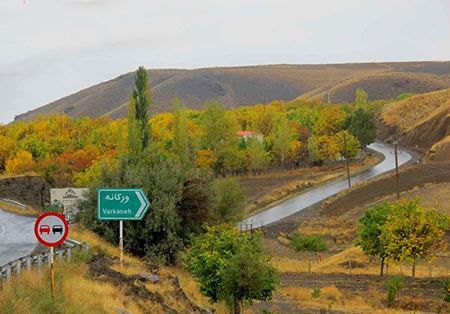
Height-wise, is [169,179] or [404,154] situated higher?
[169,179]

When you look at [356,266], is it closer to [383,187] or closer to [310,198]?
[383,187]

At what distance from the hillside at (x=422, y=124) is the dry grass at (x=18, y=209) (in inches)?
2578

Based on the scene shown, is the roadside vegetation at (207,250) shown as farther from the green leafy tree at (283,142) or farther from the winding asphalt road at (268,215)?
the green leafy tree at (283,142)

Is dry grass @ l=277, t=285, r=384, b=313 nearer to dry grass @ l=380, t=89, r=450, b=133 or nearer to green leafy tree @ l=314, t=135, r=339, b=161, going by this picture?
green leafy tree @ l=314, t=135, r=339, b=161

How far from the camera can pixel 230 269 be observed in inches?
757

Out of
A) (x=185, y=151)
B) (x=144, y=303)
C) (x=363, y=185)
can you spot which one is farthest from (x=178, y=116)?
(x=144, y=303)

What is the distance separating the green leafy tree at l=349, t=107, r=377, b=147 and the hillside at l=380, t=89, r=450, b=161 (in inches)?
399

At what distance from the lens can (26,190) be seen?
5547cm

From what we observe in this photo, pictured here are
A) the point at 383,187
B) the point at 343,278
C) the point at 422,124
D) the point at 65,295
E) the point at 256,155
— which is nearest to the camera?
the point at 65,295

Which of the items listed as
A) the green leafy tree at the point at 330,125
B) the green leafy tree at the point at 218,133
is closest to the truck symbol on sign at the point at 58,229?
the green leafy tree at the point at 218,133

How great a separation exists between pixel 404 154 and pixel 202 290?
94853 mm

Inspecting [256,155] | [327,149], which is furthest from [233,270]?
[327,149]

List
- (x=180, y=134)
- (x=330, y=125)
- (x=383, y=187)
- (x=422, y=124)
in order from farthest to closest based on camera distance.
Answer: (x=422, y=124) → (x=330, y=125) → (x=180, y=134) → (x=383, y=187)

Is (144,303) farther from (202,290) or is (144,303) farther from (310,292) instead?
(310,292)
